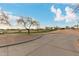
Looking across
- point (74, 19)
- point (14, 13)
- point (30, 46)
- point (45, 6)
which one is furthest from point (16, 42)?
point (74, 19)

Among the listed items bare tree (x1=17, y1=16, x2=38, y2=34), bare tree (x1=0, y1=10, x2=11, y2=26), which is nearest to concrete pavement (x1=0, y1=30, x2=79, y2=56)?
bare tree (x1=17, y1=16, x2=38, y2=34)

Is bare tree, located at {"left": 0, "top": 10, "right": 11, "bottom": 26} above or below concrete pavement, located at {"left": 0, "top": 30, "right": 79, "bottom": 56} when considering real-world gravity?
above

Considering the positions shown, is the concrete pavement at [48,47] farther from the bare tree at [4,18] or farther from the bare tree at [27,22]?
the bare tree at [4,18]

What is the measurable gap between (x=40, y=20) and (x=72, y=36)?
0.42 metres

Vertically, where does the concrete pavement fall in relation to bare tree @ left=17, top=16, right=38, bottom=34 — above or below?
below

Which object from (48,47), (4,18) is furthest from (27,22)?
(48,47)

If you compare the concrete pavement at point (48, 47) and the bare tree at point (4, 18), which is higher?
the bare tree at point (4, 18)

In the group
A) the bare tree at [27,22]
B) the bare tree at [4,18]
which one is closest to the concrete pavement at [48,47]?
the bare tree at [27,22]

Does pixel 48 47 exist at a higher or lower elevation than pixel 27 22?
lower

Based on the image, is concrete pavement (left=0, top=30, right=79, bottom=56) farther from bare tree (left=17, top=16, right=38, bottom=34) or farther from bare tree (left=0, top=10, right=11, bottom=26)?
bare tree (left=0, top=10, right=11, bottom=26)

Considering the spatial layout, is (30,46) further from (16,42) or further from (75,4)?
(75,4)

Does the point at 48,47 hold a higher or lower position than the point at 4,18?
lower

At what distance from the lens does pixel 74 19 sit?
102 inches

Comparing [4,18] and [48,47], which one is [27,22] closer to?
[4,18]
